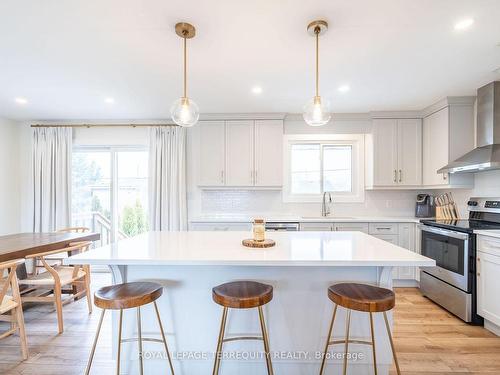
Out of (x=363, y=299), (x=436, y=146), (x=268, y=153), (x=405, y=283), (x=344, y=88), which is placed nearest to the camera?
(x=363, y=299)

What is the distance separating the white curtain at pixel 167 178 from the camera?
407cm

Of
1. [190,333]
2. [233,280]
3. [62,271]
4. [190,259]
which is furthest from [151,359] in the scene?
[62,271]

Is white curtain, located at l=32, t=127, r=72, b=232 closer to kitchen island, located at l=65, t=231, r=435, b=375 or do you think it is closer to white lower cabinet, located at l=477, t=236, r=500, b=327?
kitchen island, located at l=65, t=231, r=435, b=375

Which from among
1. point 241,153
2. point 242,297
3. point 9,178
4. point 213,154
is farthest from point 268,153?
point 9,178

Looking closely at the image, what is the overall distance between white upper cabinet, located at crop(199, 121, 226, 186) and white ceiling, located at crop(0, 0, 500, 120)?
1.76 feet

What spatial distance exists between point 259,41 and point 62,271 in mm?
3142

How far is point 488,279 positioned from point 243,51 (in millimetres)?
3130

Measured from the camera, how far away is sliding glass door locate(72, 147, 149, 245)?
4402 mm

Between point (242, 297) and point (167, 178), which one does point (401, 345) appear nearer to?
point (242, 297)

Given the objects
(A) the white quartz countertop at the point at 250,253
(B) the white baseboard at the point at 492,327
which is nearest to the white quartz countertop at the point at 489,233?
(B) the white baseboard at the point at 492,327

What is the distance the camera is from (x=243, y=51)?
87.8 inches

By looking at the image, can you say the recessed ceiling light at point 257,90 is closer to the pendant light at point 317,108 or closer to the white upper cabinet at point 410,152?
the pendant light at point 317,108

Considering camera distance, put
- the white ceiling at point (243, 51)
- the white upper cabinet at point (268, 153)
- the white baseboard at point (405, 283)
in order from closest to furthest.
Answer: the white ceiling at point (243, 51) < the white baseboard at point (405, 283) < the white upper cabinet at point (268, 153)

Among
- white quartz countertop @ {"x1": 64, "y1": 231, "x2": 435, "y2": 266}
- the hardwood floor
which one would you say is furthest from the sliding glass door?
white quartz countertop @ {"x1": 64, "y1": 231, "x2": 435, "y2": 266}
